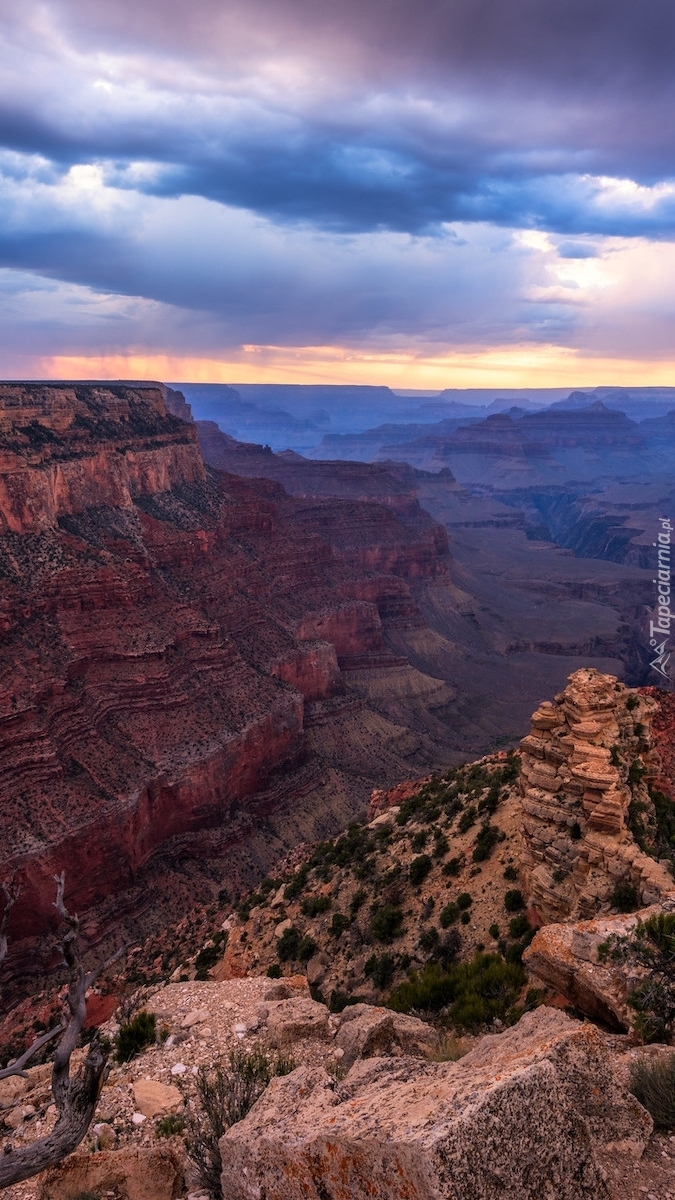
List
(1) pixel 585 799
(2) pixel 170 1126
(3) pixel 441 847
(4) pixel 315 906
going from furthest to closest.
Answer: (4) pixel 315 906, (3) pixel 441 847, (1) pixel 585 799, (2) pixel 170 1126

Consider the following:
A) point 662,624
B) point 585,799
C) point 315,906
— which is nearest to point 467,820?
point 315,906

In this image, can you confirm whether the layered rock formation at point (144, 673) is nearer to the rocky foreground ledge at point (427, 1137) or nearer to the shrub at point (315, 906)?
the shrub at point (315, 906)

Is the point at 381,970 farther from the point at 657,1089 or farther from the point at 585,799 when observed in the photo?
the point at 657,1089

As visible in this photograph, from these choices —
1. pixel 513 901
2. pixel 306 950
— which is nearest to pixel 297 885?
pixel 306 950

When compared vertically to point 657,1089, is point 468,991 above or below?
below

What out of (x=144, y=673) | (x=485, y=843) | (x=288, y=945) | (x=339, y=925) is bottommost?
(x=288, y=945)

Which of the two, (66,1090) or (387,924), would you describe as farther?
(387,924)

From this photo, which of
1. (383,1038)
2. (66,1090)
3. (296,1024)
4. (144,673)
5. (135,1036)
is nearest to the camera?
(66,1090)

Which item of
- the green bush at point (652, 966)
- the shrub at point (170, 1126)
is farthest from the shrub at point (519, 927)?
the shrub at point (170, 1126)
